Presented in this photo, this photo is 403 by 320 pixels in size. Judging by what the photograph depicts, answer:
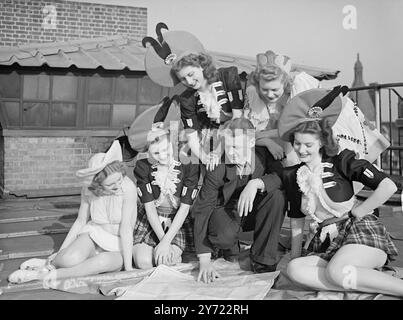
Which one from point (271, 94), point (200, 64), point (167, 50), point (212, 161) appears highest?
point (167, 50)

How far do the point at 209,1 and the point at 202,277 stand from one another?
221cm

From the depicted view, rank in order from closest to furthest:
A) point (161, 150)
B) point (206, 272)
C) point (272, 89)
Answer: point (206, 272) < point (272, 89) < point (161, 150)

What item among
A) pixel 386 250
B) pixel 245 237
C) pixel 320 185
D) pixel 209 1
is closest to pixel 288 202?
pixel 320 185

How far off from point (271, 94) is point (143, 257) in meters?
1.31

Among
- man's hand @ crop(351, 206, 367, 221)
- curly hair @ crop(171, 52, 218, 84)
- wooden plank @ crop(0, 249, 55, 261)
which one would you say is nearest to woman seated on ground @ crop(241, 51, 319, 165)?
curly hair @ crop(171, 52, 218, 84)

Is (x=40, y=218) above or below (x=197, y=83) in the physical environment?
below

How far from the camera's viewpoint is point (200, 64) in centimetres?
301

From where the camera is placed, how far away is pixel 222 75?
10.3 feet

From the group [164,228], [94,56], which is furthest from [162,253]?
[94,56]

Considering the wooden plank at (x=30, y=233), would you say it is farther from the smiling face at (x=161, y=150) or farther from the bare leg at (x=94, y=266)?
the smiling face at (x=161, y=150)

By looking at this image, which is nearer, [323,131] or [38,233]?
[323,131]

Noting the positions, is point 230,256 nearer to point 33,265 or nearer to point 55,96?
point 33,265
